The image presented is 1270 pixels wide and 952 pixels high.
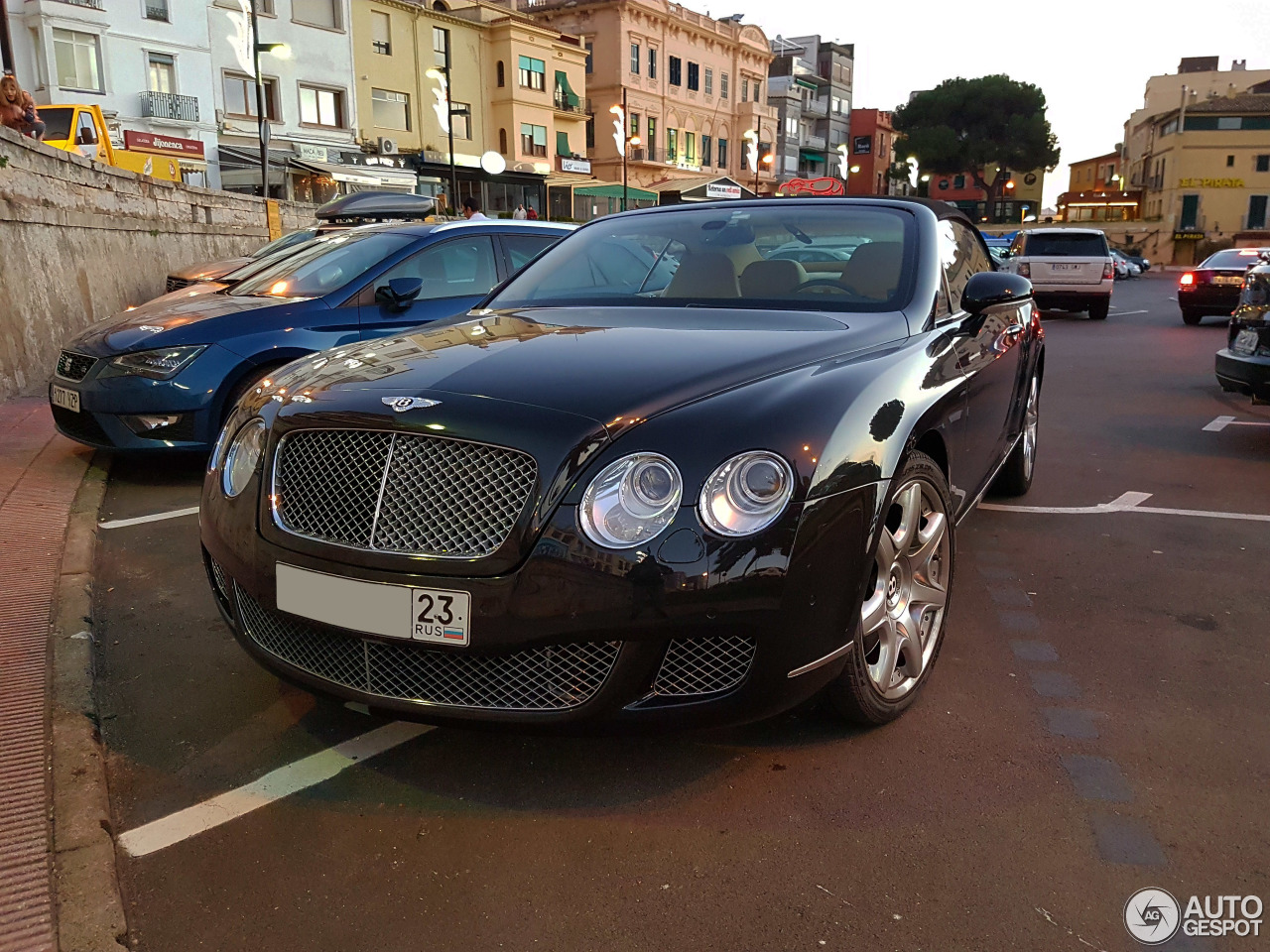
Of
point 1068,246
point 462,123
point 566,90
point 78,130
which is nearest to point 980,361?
point 1068,246

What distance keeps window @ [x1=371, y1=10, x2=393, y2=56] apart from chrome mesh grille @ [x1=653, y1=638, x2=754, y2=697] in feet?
134

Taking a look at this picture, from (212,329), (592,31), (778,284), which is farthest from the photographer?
(592,31)

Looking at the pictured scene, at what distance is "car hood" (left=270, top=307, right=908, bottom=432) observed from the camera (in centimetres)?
250

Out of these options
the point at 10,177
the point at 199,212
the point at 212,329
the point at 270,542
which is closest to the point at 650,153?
the point at 199,212

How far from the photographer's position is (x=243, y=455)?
281 cm

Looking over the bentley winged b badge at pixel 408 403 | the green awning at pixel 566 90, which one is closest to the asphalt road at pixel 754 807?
the bentley winged b badge at pixel 408 403

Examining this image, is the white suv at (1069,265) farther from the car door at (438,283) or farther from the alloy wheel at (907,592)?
the alloy wheel at (907,592)

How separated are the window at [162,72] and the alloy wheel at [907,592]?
3555cm

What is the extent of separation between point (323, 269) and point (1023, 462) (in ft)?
14.3

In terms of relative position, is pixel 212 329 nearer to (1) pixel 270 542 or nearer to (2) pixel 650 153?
(1) pixel 270 542

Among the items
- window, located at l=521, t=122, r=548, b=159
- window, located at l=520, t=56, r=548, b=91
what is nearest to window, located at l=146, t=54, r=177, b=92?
window, located at l=521, t=122, r=548, b=159

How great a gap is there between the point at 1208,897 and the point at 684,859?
111 cm

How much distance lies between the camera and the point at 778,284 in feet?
12.0

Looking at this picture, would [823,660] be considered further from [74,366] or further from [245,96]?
[245,96]
